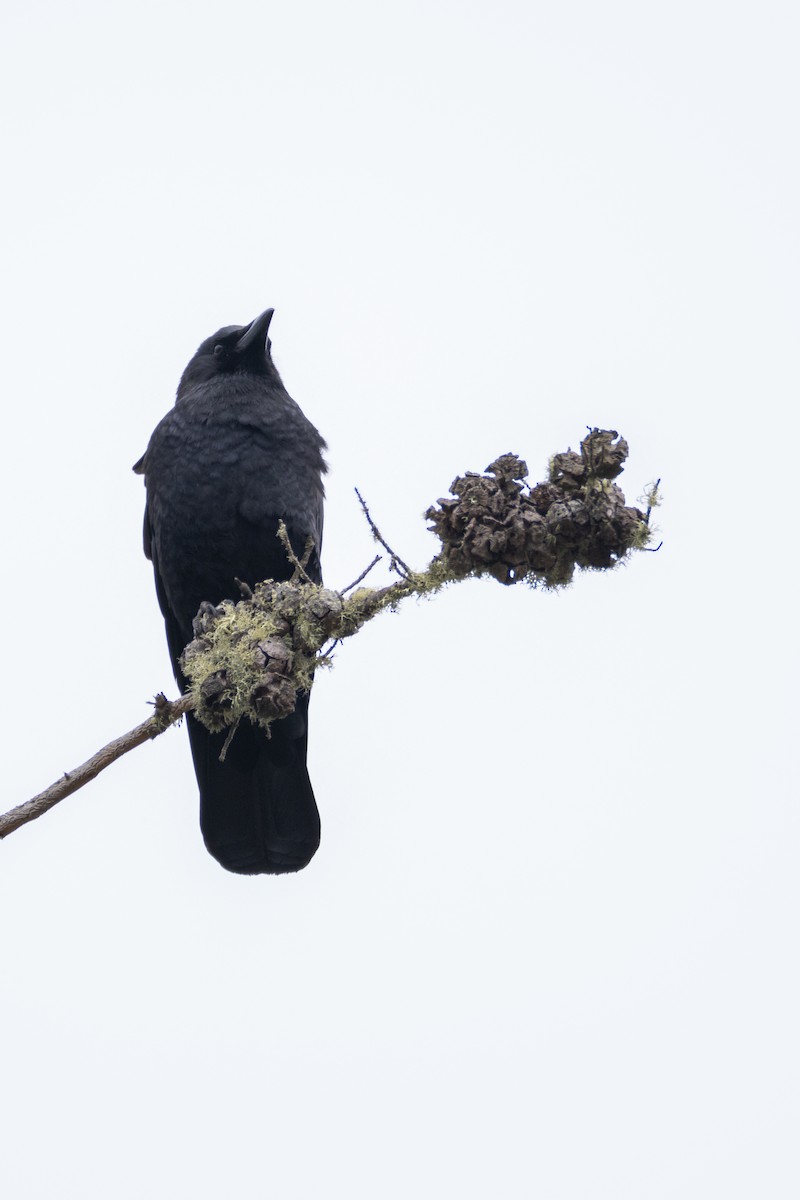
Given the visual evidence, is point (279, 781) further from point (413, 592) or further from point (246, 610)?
point (413, 592)

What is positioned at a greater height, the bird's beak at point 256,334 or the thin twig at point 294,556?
the bird's beak at point 256,334

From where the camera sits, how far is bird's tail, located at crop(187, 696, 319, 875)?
668 centimetres

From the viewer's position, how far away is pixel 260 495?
6383 millimetres

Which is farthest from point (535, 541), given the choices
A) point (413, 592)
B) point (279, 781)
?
point (279, 781)

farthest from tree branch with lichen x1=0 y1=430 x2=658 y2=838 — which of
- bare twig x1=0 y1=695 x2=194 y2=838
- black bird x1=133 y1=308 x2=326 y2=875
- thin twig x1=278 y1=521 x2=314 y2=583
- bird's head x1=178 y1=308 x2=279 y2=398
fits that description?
bird's head x1=178 y1=308 x2=279 y2=398

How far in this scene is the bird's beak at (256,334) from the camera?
22.8 ft

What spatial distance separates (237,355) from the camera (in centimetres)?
697

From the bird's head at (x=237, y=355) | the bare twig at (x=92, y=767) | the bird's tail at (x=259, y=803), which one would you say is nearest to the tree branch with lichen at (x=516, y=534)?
the bare twig at (x=92, y=767)

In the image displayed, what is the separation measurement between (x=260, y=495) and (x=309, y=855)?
1.67 m

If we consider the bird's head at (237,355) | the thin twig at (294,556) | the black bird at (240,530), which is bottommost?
the thin twig at (294,556)

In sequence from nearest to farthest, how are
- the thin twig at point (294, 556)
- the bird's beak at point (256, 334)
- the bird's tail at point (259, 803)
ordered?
the thin twig at point (294, 556) < the bird's tail at point (259, 803) < the bird's beak at point (256, 334)

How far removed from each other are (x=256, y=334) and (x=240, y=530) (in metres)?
1.13

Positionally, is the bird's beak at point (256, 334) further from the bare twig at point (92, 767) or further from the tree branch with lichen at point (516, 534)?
the bare twig at point (92, 767)

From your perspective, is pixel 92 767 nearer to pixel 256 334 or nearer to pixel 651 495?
pixel 651 495
